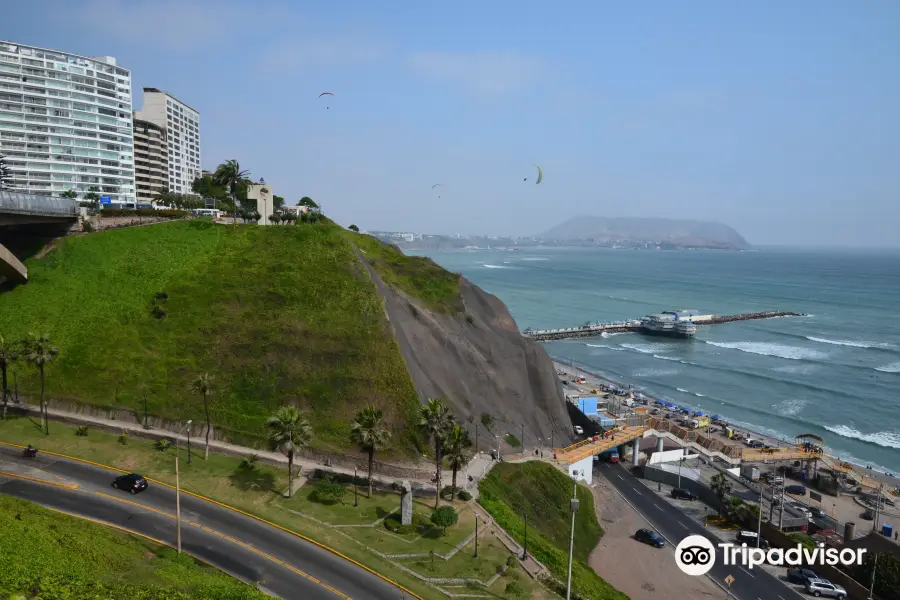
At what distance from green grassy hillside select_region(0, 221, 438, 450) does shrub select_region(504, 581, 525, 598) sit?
68.1 ft

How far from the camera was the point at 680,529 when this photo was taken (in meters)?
64.3

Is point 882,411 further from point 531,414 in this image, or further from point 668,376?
point 531,414

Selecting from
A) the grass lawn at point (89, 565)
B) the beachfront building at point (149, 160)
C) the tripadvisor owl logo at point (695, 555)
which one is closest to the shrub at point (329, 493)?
the grass lawn at point (89, 565)

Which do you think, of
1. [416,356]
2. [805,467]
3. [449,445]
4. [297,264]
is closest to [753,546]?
[805,467]

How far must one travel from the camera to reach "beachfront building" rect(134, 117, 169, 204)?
6432 inches

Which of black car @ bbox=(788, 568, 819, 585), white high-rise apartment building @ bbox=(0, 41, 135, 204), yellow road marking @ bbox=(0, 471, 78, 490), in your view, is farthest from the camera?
white high-rise apartment building @ bbox=(0, 41, 135, 204)

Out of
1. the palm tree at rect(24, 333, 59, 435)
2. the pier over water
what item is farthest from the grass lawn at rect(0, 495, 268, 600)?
the pier over water

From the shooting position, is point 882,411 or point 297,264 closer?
point 297,264

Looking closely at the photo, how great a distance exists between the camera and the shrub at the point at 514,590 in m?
37.7

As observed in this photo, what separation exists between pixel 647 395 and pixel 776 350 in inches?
2311

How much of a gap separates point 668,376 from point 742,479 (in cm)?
5840

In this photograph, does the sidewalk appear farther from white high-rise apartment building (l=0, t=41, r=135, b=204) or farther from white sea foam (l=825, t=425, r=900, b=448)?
white high-rise apartment building (l=0, t=41, r=135, b=204)

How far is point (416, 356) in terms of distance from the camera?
6962cm

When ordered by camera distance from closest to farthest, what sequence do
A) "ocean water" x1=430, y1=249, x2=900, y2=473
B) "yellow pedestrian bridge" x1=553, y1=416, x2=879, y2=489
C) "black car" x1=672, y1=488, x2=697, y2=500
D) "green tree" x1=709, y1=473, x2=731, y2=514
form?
"green tree" x1=709, y1=473, x2=731, y2=514 → "black car" x1=672, y1=488, x2=697, y2=500 → "yellow pedestrian bridge" x1=553, y1=416, x2=879, y2=489 → "ocean water" x1=430, y1=249, x2=900, y2=473
